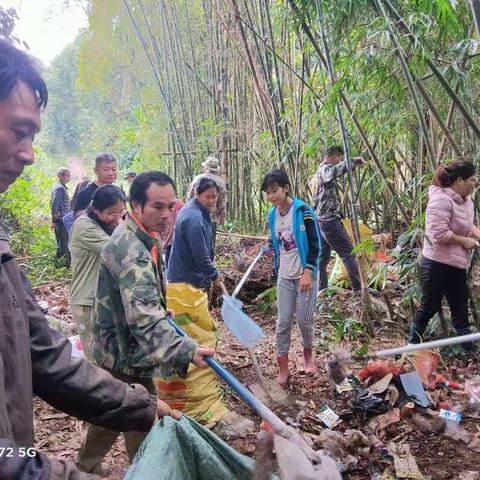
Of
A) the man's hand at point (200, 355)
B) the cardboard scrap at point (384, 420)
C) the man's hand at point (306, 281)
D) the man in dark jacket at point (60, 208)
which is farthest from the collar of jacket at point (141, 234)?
the man in dark jacket at point (60, 208)

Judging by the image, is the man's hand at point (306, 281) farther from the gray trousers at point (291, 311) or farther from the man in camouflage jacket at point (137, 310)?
the man in camouflage jacket at point (137, 310)

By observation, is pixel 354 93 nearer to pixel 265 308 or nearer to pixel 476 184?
pixel 476 184

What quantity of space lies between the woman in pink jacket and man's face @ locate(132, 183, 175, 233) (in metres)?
1.83

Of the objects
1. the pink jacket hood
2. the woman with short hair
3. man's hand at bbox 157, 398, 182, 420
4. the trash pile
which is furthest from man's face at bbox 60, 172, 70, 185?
man's hand at bbox 157, 398, 182, 420

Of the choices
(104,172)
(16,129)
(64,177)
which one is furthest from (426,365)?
(64,177)

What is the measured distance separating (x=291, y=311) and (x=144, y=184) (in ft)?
5.47

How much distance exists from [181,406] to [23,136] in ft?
6.56

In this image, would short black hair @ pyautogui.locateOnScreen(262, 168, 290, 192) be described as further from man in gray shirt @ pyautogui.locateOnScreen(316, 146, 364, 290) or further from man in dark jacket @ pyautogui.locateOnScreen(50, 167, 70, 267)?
man in dark jacket @ pyautogui.locateOnScreen(50, 167, 70, 267)

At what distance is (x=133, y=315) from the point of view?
5.02 feet

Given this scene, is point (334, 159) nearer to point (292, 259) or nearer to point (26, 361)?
point (292, 259)

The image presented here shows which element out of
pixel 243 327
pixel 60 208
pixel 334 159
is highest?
pixel 334 159

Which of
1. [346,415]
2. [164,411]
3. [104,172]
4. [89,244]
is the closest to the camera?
[164,411]

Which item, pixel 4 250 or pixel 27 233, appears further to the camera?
pixel 27 233

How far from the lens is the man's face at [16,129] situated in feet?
2.75
